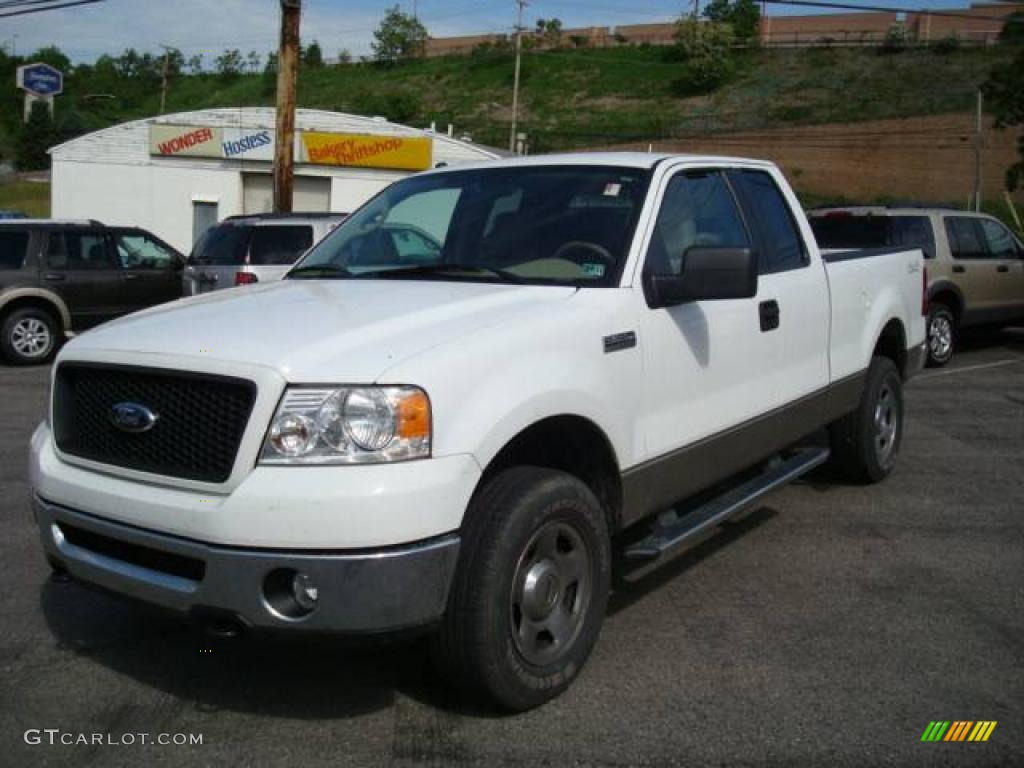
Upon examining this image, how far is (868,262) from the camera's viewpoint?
632cm

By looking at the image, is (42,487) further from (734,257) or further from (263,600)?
(734,257)

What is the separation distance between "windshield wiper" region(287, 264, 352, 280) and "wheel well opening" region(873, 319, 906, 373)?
11.9 ft

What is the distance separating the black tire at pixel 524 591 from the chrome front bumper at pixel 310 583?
0.14 metres

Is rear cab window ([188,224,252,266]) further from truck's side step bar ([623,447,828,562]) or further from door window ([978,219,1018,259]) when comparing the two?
door window ([978,219,1018,259])

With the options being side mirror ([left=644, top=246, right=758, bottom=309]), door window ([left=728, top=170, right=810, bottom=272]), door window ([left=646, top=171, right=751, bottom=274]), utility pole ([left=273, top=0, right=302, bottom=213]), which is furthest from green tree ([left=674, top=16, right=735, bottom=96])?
side mirror ([left=644, top=246, right=758, bottom=309])

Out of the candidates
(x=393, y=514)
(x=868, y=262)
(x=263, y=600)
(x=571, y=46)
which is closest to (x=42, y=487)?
(x=263, y=600)

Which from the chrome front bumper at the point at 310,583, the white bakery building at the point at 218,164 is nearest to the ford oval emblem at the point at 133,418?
the chrome front bumper at the point at 310,583

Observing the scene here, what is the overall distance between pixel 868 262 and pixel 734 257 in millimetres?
2641

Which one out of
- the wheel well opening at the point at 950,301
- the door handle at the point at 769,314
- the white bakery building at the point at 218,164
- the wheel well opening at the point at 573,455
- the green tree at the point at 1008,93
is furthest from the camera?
the white bakery building at the point at 218,164

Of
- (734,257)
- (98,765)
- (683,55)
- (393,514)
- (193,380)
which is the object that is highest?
(683,55)

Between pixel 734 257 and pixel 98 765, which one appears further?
pixel 734 257

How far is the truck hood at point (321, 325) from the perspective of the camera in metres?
3.23

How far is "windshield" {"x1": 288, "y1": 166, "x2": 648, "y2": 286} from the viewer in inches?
168

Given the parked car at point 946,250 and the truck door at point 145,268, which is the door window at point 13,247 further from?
the parked car at point 946,250
